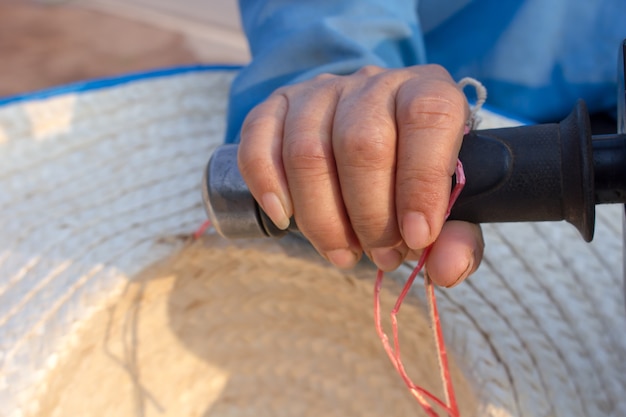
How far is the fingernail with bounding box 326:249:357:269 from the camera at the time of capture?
35cm

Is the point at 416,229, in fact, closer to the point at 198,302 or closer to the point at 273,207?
the point at 273,207

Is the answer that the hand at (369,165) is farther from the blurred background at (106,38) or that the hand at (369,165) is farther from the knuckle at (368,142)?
the blurred background at (106,38)

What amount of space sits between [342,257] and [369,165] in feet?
0.22

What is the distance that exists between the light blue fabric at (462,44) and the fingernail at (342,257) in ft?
0.55

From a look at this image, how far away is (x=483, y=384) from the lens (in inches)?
15.6

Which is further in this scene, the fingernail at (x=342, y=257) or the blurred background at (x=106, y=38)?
the blurred background at (x=106, y=38)

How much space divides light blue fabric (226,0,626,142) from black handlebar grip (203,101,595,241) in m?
0.20

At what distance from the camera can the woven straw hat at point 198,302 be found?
418mm

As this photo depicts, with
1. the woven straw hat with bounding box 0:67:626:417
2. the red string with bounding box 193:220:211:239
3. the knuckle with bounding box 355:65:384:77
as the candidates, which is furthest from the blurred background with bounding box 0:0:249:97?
the knuckle with bounding box 355:65:384:77

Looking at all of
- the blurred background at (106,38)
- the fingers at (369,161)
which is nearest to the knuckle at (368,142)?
the fingers at (369,161)

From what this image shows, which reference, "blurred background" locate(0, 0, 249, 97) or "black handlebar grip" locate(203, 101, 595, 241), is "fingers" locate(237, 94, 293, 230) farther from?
"blurred background" locate(0, 0, 249, 97)

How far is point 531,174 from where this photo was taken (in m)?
0.29

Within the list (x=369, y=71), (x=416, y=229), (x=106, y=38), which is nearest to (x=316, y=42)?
(x=369, y=71)

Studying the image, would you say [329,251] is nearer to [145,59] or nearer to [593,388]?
[593,388]
